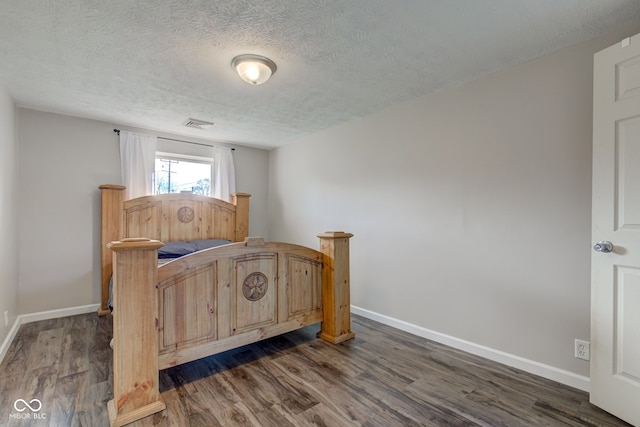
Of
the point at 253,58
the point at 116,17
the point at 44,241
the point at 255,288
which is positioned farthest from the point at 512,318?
the point at 44,241

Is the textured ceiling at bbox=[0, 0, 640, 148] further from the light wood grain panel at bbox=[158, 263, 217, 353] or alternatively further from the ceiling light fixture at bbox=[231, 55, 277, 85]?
the light wood grain panel at bbox=[158, 263, 217, 353]

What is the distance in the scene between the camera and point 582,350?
2051mm

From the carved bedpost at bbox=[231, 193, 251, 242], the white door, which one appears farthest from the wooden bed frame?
the white door

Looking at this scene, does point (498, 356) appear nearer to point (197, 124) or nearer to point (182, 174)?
point (197, 124)

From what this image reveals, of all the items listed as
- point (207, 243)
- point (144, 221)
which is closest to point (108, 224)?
point (144, 221)

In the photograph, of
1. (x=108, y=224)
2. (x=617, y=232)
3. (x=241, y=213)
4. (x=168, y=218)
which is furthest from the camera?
(x=241, y=213)

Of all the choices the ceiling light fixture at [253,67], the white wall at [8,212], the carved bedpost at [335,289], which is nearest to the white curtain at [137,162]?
the white wall at [8,212]

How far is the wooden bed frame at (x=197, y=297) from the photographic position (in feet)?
5.83

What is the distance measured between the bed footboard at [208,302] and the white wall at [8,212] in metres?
1.68

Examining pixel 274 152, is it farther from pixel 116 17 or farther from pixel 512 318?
pixel 512 318

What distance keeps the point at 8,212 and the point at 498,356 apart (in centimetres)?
443

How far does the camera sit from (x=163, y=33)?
1946 millimetres

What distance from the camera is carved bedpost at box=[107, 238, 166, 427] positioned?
1.75 meters

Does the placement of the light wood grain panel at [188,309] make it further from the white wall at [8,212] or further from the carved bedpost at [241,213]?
the carved bedpost at [241,213]
